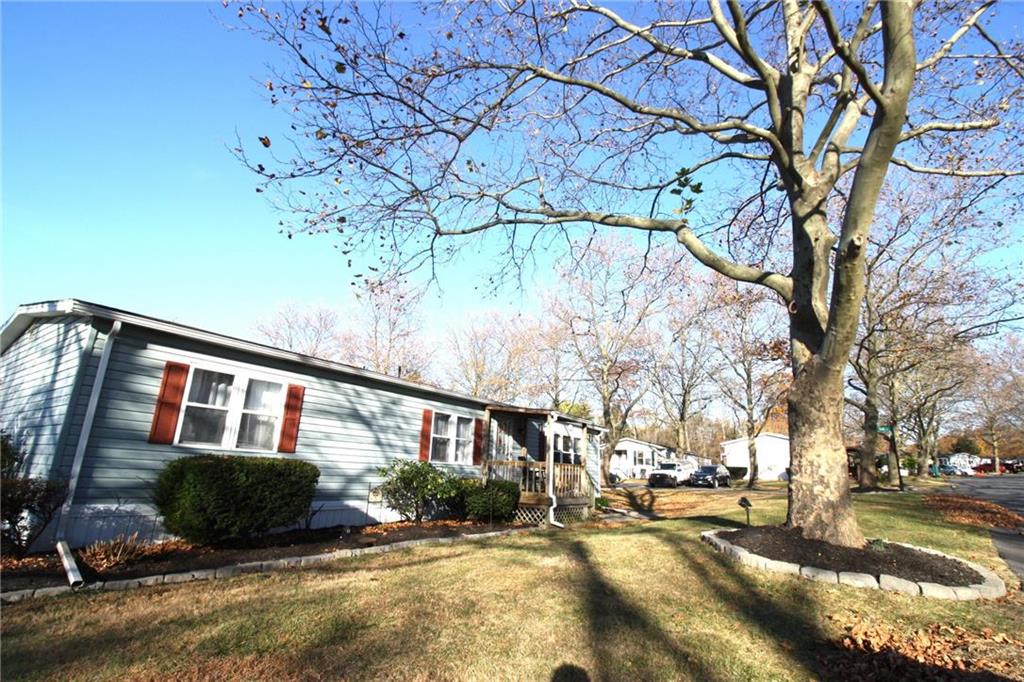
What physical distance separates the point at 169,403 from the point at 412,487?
209 inches

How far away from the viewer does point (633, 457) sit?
48750mm

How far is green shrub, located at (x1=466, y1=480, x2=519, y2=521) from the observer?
12266 mm

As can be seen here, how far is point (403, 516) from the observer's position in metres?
11.9

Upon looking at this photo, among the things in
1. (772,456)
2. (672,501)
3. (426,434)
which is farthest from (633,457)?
(426,434)

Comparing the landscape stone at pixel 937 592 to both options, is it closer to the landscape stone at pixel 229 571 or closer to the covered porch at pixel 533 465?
the landscape stone at pixel 229 571

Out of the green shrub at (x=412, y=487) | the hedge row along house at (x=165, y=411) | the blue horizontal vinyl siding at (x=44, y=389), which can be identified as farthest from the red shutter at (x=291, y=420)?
the blue horizontal vinyl siding at (x=44, y=389)

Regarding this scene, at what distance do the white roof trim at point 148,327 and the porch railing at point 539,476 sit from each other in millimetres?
4269

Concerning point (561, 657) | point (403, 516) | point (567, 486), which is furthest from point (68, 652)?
point (567, 486)

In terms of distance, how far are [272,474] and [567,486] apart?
30.0ft

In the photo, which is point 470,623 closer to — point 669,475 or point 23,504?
point 23,504

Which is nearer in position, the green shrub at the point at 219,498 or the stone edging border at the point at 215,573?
the stone edging border at the point at 215,573

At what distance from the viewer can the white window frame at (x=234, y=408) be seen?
335 inches

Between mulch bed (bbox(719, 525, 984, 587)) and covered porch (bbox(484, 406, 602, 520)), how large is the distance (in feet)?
26.1

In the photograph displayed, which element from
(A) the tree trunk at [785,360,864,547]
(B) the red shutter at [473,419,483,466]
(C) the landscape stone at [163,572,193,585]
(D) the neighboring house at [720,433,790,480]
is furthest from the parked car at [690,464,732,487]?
(C) the landscape stone at [163,572,193,585]
